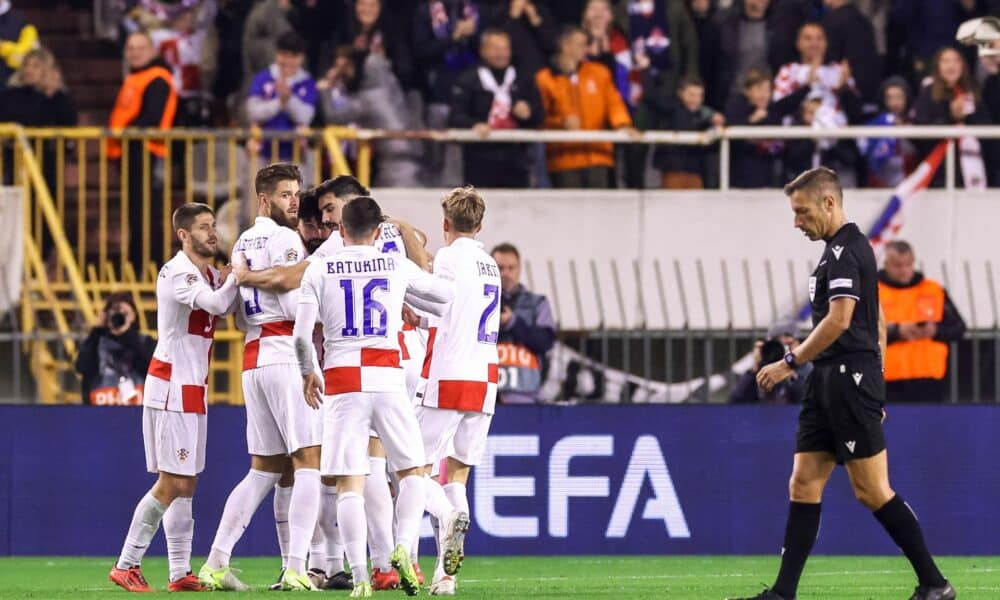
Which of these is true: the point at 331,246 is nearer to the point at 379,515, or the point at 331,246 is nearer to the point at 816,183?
the point at 379,515

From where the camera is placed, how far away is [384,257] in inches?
420

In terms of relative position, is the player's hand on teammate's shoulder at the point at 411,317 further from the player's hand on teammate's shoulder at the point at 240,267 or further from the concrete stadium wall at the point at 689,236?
the concrete stadium wall at the point at 689,236

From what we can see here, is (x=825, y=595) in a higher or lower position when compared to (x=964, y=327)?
lower

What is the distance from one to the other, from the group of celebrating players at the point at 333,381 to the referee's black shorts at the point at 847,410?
187 centimetres

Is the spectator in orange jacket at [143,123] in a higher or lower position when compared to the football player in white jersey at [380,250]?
higher

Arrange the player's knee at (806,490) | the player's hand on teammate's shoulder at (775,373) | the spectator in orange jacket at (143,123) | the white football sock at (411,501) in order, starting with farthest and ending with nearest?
the spectator in orange jacket at (143,123), the white football sock at (411,501), the player's knee at (806,490), the player's hand on teammate's shoulder at (775,373)

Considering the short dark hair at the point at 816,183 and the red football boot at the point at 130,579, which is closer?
the short dark hair at the point at 816,183

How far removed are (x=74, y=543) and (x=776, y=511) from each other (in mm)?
A: 5138

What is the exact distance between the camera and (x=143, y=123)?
17.4 m

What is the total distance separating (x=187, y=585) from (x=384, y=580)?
4.03ft

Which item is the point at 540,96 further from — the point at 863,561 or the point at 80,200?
the point at 863,561

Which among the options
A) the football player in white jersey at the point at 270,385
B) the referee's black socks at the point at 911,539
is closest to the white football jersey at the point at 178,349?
the football player in white jersey at the point at 270,385

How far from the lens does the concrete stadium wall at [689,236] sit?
17.0 m

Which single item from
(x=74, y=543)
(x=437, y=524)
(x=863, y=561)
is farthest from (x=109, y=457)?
(x=863, y=561)
